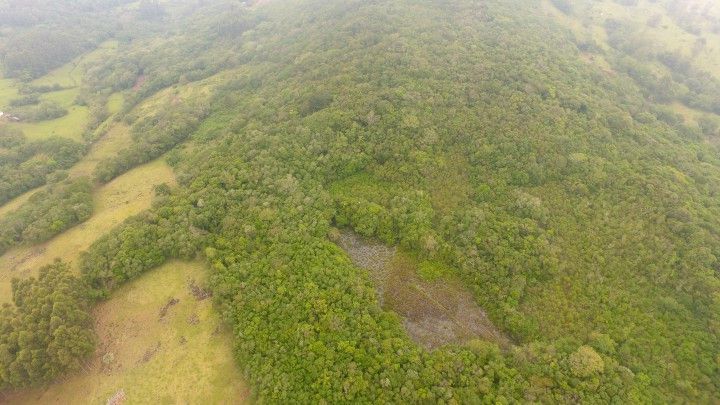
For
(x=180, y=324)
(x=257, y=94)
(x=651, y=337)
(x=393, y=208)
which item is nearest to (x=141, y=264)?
(x=180, y=324)

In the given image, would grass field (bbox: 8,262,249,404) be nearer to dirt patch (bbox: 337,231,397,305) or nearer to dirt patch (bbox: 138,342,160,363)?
dirt patch (bbox: 138,342,160,363)

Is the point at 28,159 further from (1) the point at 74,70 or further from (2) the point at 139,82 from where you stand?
(1) the point at 74,70

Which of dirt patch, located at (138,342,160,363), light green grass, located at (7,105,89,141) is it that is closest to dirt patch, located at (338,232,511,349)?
dirt patch, located at (138,342,160,363)

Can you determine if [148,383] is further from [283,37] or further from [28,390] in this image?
[283,37]

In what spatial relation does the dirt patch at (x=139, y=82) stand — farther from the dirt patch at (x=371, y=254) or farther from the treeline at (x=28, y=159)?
the dirt patch at (x=371, y=254)

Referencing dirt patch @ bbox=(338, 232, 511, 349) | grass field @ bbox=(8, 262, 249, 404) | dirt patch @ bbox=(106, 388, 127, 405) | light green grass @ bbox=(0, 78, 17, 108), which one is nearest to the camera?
dirt patch @ bbox=(106, 388, 127, 405)

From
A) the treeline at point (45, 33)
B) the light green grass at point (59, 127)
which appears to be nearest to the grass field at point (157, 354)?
the light green grass at point (59, 127)
